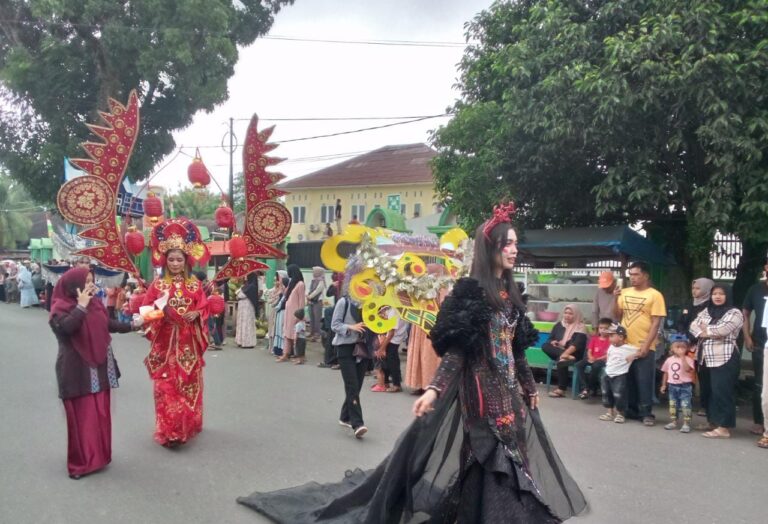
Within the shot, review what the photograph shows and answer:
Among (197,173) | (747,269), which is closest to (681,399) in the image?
(747,269)

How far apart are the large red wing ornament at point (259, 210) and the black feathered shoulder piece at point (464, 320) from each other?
3491 millimetres

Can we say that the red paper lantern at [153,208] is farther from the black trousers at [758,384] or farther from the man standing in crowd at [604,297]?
the black trousers at [758,384]

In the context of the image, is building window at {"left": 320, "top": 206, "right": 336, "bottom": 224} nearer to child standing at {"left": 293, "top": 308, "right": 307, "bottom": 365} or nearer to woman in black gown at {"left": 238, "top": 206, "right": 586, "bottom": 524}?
child standing at {"left": 293, "top": 308, "right": 307, "bottom": 365}

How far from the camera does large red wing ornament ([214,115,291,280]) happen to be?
6.72m

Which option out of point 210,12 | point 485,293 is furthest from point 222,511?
point 210,12

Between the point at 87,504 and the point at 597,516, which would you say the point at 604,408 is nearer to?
the point at 597,516

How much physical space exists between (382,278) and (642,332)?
140 inches

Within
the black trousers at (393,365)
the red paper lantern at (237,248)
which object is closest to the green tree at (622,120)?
the black trousers at (393,365)

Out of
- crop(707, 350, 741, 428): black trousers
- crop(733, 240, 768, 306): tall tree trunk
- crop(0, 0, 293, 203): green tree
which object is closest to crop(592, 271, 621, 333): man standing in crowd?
crop(707, 350, 741, 428): black trousers

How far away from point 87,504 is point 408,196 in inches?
1054

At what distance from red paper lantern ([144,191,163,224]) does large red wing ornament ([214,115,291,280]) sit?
2.60 feet

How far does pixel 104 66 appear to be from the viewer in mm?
18844

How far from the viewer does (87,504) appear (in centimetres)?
462

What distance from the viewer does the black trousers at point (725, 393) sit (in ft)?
22.8
